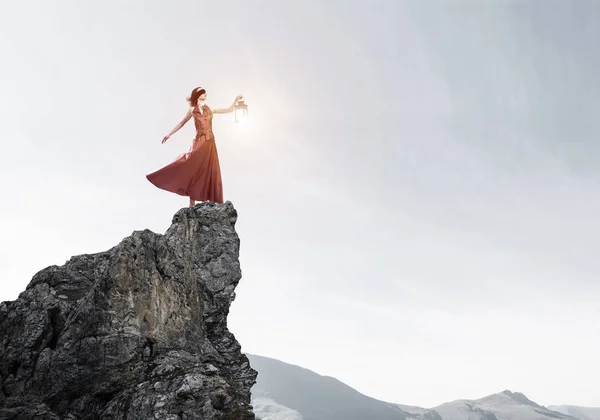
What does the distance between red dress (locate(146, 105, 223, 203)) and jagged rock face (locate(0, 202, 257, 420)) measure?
3.39 metres

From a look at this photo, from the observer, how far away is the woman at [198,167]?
70.6 feet

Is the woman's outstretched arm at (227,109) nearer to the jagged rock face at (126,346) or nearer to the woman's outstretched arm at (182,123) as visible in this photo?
the woman's outstretched arm at (182,123)

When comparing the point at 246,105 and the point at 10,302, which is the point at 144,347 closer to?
the point at 10,302

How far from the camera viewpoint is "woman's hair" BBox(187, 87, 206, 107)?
22.8m

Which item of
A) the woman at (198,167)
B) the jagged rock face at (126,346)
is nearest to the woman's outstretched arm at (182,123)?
the woman at (198,167)

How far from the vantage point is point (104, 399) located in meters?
14.8

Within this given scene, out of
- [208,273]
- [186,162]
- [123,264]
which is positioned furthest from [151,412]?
[186,162]

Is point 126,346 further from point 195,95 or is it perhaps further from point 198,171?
point 195,95

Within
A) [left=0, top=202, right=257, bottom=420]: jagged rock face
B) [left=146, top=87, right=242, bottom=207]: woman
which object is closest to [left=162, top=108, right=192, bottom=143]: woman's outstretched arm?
[left=146, top=87, right=242, bottom=207]: woman

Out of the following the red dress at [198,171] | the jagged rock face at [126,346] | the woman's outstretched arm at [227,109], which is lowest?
the jagged rock face at [126,346]

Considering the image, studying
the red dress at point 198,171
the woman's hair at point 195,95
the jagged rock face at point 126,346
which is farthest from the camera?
the woman's hair at point 195,95

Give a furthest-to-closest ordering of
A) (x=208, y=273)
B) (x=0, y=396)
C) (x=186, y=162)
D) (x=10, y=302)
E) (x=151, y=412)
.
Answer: (x=186, y=162) → (x=208, y=273) → (x=10, y=302) → (x=0, y=396) → (x=151, y=412)

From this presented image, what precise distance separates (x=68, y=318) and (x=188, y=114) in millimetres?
11730

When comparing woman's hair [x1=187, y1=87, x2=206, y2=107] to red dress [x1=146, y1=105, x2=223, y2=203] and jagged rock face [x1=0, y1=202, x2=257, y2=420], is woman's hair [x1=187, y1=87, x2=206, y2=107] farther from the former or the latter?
jagged rock face [x1=0, y1=202, x2=257, y2=420]
